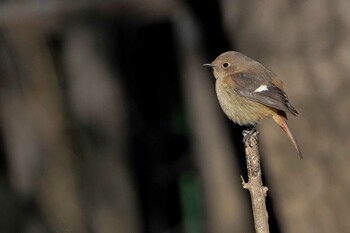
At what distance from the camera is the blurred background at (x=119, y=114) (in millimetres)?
7570

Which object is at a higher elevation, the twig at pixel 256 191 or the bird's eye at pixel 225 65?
the bird's eye at pixel 225 65

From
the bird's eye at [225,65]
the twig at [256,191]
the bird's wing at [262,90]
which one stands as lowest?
the twig at [256,191]

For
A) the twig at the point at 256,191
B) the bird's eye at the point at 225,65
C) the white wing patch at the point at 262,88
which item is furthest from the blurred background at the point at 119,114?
the twig at the point at 256,191

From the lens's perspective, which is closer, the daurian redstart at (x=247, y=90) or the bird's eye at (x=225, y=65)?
the daurian redstart at (x=247, y=90)

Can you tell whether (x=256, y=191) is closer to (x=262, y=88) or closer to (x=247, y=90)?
(x=262, y=88)

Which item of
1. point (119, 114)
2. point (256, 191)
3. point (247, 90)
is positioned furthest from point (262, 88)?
point (119, 114)

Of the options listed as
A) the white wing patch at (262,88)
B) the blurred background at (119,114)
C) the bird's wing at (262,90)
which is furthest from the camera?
the blurred background at (119,114)

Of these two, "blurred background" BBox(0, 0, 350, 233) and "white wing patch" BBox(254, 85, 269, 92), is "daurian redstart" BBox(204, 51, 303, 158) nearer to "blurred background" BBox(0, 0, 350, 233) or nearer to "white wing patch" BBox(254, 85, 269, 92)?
"white wing patch" BBox(254, 85, 269, 92)

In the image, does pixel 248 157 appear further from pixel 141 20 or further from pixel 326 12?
pixel 141 20

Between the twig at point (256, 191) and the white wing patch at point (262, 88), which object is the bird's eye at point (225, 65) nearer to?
the white wing patch at point (262, 88)

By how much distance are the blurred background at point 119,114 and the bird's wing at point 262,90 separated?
142 cm

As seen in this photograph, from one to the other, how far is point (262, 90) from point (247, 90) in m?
0.20

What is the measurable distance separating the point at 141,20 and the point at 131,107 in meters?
1.49

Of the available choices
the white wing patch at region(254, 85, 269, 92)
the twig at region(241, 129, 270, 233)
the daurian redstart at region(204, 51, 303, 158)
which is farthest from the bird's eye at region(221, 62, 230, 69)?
the twig at region(241, 129, 270, 233)
